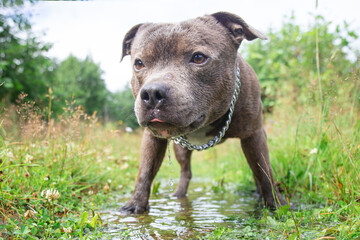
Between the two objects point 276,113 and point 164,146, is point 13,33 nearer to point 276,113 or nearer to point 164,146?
point 276,113

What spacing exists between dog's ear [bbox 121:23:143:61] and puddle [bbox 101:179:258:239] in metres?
1.51

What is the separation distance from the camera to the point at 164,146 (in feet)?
10.00

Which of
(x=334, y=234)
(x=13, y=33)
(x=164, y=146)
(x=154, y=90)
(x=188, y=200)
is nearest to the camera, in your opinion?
(x=334, y=234)

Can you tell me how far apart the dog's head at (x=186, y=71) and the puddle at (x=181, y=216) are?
0.69 m

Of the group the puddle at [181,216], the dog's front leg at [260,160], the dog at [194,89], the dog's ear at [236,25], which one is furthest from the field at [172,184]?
the dog's ear at [236,25]

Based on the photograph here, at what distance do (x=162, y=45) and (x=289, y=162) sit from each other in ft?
7.56

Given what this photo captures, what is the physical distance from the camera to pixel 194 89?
94.6 inches

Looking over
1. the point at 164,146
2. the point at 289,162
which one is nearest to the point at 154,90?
the point at 164,146

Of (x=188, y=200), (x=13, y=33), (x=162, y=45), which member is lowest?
(x=188, y=200)

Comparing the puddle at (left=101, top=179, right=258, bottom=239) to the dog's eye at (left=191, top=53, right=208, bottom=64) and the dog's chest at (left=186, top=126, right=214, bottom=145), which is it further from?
the dog's eye at (left=191, top=53, right=208, bottom=64)

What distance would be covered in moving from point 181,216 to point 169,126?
89 centimetres

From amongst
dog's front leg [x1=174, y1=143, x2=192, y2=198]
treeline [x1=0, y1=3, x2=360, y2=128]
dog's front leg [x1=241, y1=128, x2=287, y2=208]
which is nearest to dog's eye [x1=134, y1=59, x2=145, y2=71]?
dog's front leg [x1=241, y1=128, x2=287, y2=208]

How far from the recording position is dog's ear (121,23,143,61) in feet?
10.0

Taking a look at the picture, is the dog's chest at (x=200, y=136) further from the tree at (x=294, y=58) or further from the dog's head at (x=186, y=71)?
the tree at (x=294, y=58)
